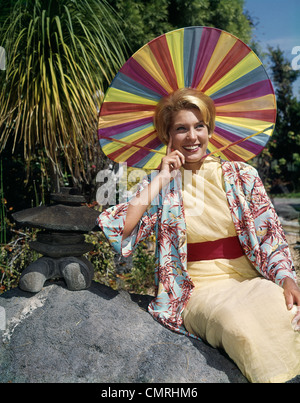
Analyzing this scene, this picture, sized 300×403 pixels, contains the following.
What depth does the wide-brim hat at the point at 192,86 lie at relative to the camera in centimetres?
205

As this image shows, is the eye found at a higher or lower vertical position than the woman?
higher

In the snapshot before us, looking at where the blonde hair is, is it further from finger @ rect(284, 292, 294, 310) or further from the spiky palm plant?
the spiky palm plant

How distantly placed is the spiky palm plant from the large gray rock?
63.8 inches

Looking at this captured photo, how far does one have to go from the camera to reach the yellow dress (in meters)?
1.71

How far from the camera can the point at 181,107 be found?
2166mm

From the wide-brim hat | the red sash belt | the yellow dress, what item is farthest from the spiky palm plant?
the red sash belt

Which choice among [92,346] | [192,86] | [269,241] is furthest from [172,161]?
[92,346]

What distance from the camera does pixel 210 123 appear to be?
88.4 inches

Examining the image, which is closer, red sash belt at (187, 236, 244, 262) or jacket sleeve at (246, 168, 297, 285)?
jacket sleeve at (246, 168, 297, 285)

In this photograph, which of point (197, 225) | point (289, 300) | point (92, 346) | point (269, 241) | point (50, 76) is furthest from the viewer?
point (50, 76)

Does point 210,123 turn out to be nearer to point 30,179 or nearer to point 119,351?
point 119,351

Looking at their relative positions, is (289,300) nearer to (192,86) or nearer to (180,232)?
(180,232)

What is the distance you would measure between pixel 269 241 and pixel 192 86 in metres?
0.93

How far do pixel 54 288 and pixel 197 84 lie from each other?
1.38 metres
